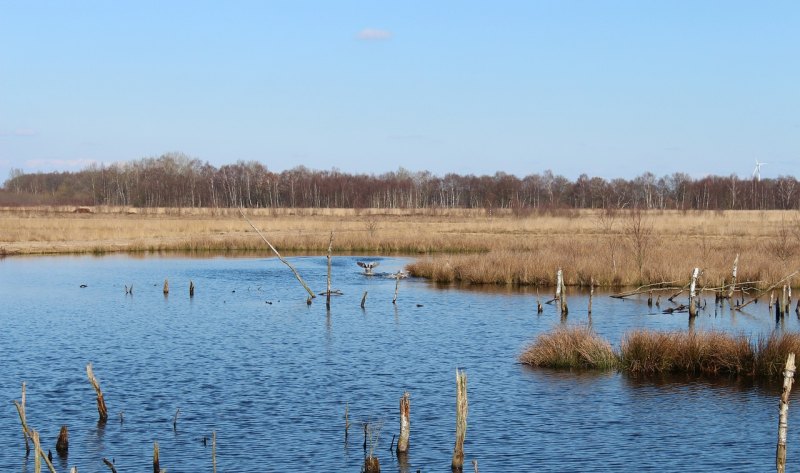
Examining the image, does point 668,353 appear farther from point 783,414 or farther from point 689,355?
point 783,414

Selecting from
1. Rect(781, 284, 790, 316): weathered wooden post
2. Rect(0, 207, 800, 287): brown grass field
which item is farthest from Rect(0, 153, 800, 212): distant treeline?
Rect(781, 284, 790, 316): weathered wooden post

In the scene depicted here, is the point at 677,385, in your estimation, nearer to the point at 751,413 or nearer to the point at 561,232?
the point at 751,413

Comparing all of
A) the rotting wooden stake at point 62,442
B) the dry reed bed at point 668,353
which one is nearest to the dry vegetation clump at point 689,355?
the dry reed bed at point 668,353

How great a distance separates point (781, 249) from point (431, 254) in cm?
2301

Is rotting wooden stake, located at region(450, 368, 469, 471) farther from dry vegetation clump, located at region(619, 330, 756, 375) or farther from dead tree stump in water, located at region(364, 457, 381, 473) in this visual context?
dry vegetation clump, located at region(619, 330, 756, 375)

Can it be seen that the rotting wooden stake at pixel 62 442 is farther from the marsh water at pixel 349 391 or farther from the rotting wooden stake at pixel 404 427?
the rotting wooden stake at pixel 404 427

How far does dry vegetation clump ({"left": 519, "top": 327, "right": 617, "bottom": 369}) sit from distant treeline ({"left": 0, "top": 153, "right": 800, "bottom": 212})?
361 ft

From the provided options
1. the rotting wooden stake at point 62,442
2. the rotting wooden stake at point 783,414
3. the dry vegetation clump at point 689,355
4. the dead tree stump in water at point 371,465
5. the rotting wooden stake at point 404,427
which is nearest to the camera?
the rotting wooden stake at point 783,414

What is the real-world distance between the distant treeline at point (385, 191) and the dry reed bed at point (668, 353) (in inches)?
4330

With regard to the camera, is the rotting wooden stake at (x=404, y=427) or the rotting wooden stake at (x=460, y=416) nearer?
the rotting wooden stake at (x=460, y=416)

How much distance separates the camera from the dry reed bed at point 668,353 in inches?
803

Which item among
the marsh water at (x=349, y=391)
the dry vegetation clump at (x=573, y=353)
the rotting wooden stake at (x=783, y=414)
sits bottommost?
the marsh water at (x=349, y=391)

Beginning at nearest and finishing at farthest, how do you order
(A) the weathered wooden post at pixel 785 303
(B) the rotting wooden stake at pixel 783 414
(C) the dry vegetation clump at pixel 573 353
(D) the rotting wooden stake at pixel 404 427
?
(B) the rotting wooden stake at pixel 783 414
(D) the rotting wooden stake at pixel 404 427
(C) the dry vegetation clump at pixel 573 353
(A) the weathered wooden post at pixel 785 303

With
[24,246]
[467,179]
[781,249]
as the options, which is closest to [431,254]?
[781,249]
